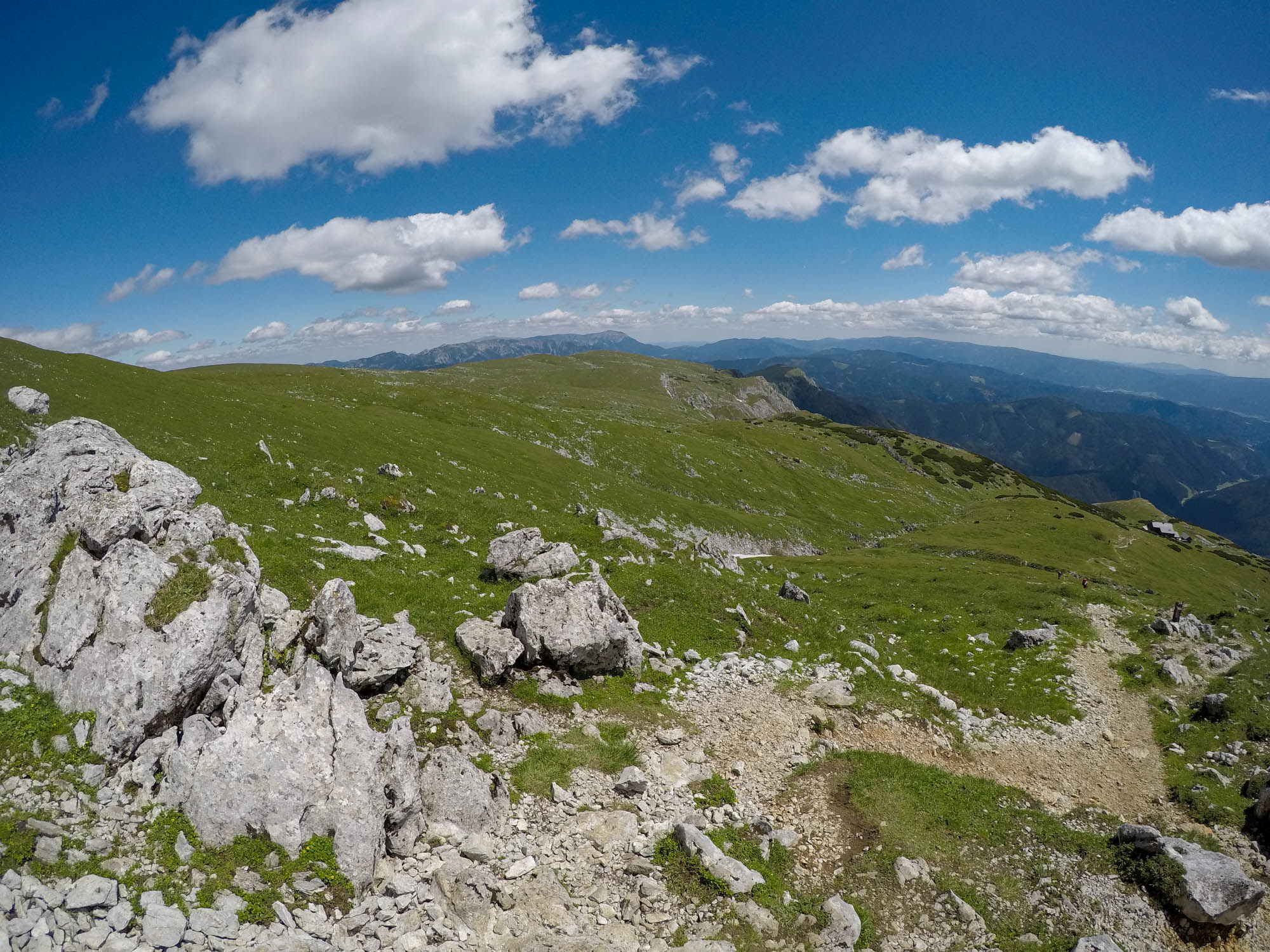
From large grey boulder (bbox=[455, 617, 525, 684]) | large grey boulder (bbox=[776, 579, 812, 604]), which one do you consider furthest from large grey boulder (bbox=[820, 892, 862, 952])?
large grey boulder (bbox=[776, 579, 812, 604])

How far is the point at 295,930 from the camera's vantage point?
1046 cm

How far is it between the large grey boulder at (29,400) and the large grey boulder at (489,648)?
42.6 meters

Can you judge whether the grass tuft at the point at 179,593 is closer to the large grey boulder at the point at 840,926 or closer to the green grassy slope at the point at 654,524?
the green grassy slope at the point at 654,524

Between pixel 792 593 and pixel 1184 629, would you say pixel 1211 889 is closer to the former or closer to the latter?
pixel 792 593

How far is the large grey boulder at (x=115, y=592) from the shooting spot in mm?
12930

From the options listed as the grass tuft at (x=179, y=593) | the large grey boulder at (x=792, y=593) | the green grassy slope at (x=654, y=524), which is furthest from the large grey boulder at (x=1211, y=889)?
the grass tuft at (x=179, y=593)

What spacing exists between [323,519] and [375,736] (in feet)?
62.6

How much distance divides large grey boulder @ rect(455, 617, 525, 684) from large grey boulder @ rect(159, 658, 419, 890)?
16.3 feet

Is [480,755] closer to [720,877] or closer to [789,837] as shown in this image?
[720,877]

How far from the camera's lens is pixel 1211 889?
13.7 meters

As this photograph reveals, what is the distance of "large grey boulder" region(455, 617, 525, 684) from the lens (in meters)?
19.1

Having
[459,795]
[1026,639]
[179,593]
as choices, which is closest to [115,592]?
[179,593]

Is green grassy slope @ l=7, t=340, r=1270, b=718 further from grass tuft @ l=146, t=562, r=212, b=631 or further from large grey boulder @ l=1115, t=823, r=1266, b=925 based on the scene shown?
large grey boulder @ l=1115, t=823, r=1266, b=925

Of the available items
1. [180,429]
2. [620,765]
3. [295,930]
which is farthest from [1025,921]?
[180,429]
